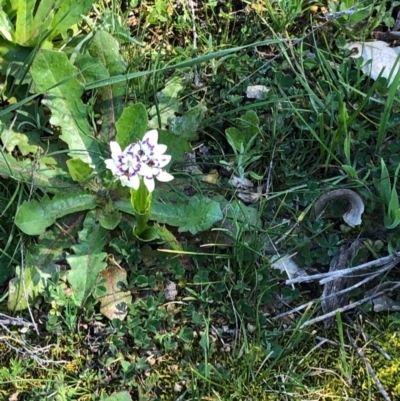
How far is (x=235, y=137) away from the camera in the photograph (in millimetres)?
2023

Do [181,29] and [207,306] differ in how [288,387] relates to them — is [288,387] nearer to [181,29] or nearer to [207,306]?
[207,306]

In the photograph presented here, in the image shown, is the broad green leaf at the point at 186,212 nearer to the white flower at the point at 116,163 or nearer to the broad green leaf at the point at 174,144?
the broad green leaf at the point at 174,144

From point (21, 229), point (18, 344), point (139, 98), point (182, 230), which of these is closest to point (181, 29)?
point (139, 98)

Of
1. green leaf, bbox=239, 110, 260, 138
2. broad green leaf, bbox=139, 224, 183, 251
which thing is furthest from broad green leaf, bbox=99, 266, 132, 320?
green leaf, bbox=239, 110, 260, 138

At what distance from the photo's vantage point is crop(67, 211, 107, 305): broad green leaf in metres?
1.81

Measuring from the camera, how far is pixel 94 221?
1.90 meters

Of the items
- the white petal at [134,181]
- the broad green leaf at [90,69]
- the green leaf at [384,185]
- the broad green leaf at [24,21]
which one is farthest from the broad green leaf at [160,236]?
the broad green leaf at [24,21]

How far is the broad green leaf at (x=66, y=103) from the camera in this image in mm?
1954

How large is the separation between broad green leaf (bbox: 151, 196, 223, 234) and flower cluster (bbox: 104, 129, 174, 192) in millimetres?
185

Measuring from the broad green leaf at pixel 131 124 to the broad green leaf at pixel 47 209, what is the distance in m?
0.21

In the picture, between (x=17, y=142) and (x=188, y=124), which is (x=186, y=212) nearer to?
(x=188, y=124)

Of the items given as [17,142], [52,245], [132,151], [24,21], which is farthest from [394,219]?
[24,21]

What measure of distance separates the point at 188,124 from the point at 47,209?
0.54 m

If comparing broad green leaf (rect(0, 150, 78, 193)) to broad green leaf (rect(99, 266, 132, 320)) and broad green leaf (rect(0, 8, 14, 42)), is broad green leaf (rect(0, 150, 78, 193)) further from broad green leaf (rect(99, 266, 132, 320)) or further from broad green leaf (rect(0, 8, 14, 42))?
broad green leaf (rect(0, 8, 14, 42))
